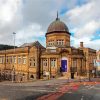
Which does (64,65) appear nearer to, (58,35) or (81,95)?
(58,35)

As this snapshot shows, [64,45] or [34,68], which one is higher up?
[64,45]

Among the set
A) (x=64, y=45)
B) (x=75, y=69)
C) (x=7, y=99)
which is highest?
(x=64, y=45)

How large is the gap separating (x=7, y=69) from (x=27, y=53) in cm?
1554

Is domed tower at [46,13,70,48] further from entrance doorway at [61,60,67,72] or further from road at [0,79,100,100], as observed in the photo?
road at [0,79,100,100]

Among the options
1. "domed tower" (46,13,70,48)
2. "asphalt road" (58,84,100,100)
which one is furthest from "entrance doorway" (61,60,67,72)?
"asphalt road" (58,84,100,100)

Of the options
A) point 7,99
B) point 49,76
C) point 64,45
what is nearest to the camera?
point 7,99

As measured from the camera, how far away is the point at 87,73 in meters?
70.2

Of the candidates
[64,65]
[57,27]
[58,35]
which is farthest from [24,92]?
[57,27]

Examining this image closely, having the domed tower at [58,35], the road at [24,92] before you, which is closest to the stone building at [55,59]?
the domed tower at [58,35]

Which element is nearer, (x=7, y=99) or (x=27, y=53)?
(x=7, y=99)

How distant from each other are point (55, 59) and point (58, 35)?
9.72 m

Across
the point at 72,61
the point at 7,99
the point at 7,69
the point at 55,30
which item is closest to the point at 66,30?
the point at 55,30

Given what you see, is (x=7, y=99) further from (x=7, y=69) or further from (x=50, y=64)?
(x=7, y=69)

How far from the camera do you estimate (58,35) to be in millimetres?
75562
